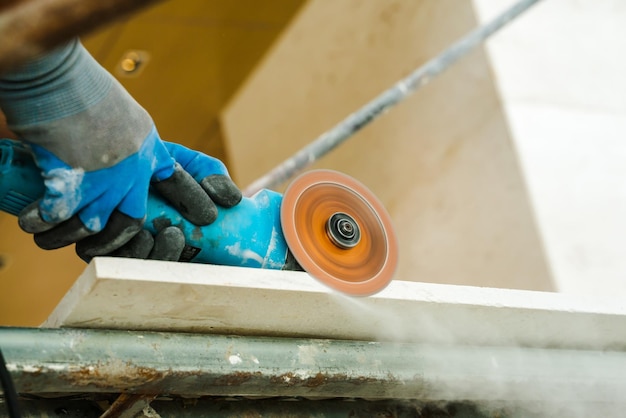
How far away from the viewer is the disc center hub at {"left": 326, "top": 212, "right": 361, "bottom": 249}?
1.76 m

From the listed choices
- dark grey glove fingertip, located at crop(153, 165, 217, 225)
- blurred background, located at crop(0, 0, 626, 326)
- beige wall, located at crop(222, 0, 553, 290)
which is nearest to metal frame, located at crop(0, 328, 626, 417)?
dark grey glove fingertip, located at crop(153, 165, 217, 225)

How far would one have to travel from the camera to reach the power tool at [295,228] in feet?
4.92

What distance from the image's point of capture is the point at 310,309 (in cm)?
157

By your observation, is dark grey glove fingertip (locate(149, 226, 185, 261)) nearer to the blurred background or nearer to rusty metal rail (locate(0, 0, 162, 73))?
rusty metal rail (locate(0, 0, 162, 73))

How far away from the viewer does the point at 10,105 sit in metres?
1.34

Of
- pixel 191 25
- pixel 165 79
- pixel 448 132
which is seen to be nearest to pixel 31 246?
pixel 165 79

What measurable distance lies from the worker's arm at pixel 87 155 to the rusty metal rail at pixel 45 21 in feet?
1.99

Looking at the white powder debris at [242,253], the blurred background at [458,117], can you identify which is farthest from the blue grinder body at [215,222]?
the blurred background at [458,117]

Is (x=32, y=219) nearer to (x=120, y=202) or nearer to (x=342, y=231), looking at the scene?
(x=120, y=202)

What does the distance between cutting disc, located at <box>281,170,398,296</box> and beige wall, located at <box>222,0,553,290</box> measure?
1346 mm

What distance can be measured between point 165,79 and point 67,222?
454 centimetres

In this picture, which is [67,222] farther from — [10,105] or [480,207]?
[480,207]

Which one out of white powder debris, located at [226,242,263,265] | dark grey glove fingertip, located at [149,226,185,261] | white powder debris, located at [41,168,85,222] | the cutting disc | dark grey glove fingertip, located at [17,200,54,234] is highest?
the cutting disc

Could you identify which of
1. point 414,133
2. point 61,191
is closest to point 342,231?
point 61,191
